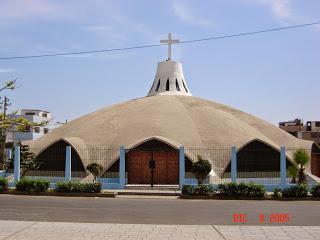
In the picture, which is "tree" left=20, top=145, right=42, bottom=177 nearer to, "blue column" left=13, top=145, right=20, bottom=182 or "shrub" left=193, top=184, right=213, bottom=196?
"blue column" left=13, top=145, right=20, bottom=182

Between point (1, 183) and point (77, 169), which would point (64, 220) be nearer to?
point (1, 183)

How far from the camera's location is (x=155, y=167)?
102ft

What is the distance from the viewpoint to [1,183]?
25594mm

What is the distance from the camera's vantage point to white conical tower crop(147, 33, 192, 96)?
43594 millimetres

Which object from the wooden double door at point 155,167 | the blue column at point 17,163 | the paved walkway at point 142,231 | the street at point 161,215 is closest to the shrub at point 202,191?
the street at point 161,215

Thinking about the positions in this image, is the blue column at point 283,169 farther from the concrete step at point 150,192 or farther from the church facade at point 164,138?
the concrete step at point 150,192

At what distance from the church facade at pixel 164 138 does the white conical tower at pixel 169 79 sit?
208cm

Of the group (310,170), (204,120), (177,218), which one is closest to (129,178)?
(204,120)

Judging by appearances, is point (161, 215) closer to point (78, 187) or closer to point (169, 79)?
point (78, 187)

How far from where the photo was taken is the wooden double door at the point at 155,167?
102 ft

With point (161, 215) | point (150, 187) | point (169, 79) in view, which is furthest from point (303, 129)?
point (161, 215)

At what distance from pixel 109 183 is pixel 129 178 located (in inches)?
89.5

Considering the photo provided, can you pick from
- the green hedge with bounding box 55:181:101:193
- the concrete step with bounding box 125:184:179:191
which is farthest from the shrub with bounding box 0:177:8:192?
the concrete step with bounding box 125:184:179:191

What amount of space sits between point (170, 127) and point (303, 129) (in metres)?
60.1
